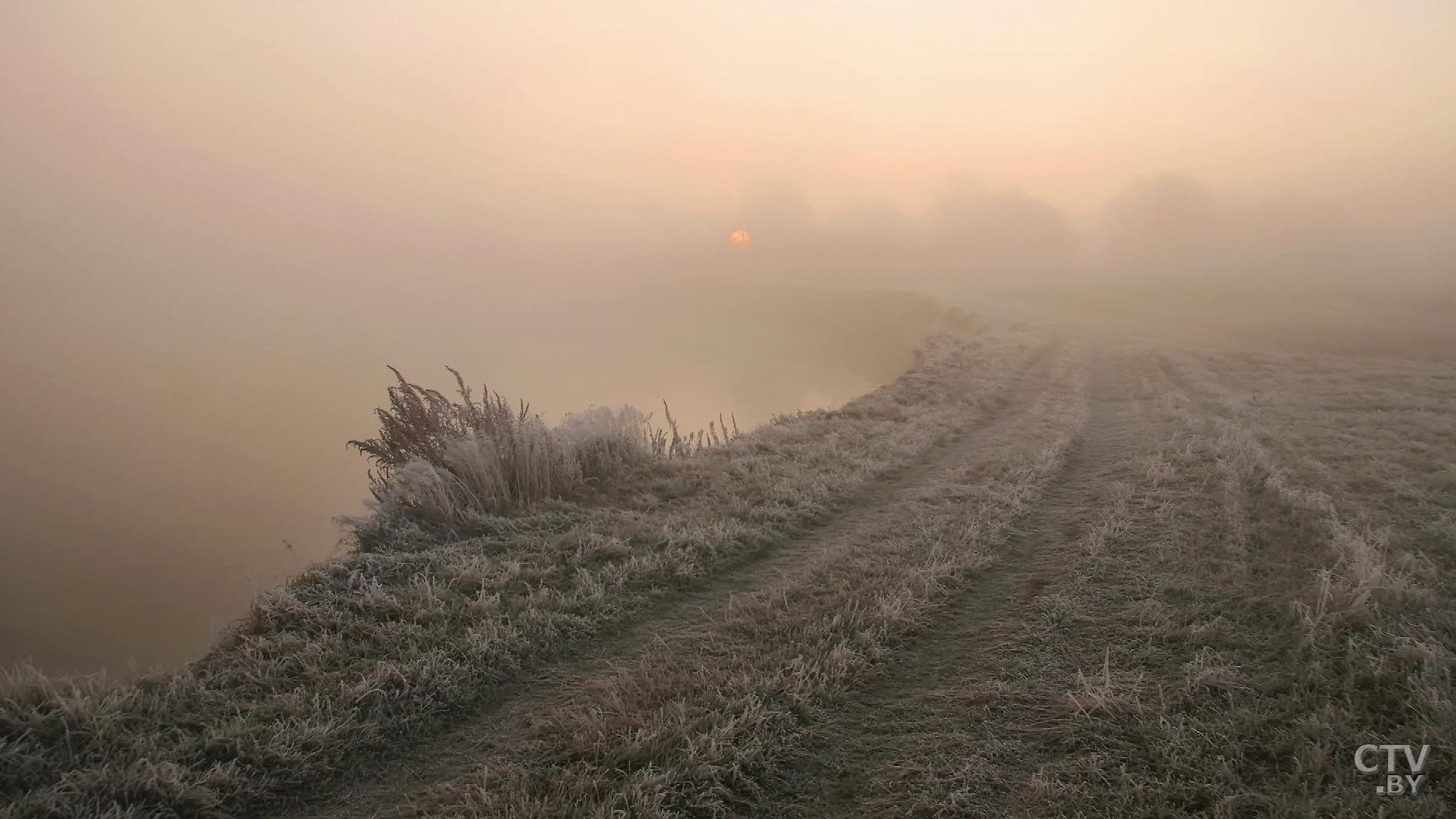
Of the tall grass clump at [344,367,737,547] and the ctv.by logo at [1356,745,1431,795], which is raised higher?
the tall grass clump at [344,367,737,547]

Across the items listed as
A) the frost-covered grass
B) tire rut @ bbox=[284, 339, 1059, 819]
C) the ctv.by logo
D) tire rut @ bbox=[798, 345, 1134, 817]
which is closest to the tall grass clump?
the frost-covered grass

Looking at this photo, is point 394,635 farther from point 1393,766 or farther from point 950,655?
point 1393,766

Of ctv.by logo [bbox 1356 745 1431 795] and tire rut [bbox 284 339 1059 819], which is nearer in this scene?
ctv.by logo [bbox 1356 745 1431 795]

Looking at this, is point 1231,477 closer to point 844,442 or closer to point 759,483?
point 844,442

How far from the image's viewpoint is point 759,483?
802cm

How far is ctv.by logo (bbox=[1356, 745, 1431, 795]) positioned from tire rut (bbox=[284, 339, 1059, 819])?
12.3 ft

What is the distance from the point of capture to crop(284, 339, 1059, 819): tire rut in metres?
3.39

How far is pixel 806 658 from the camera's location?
4.41m

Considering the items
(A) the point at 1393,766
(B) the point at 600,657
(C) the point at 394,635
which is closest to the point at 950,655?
(A) the point at 1393,766

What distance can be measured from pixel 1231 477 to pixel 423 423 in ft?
32.4

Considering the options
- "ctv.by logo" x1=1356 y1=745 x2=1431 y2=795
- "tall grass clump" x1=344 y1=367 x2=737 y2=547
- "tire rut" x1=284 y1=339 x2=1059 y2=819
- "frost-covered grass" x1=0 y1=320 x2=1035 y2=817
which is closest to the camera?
"ctv.by logo" x1=1356 y1=745 x2=1431 y2=795

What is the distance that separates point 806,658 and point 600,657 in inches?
59.2

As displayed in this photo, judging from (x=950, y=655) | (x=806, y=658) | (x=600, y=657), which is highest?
(x=600, y=657)

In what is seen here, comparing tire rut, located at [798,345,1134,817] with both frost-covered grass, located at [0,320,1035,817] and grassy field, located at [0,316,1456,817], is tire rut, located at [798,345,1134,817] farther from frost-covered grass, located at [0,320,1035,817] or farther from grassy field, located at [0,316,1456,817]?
frost-covered grass, located at [0,320,1035,817]
